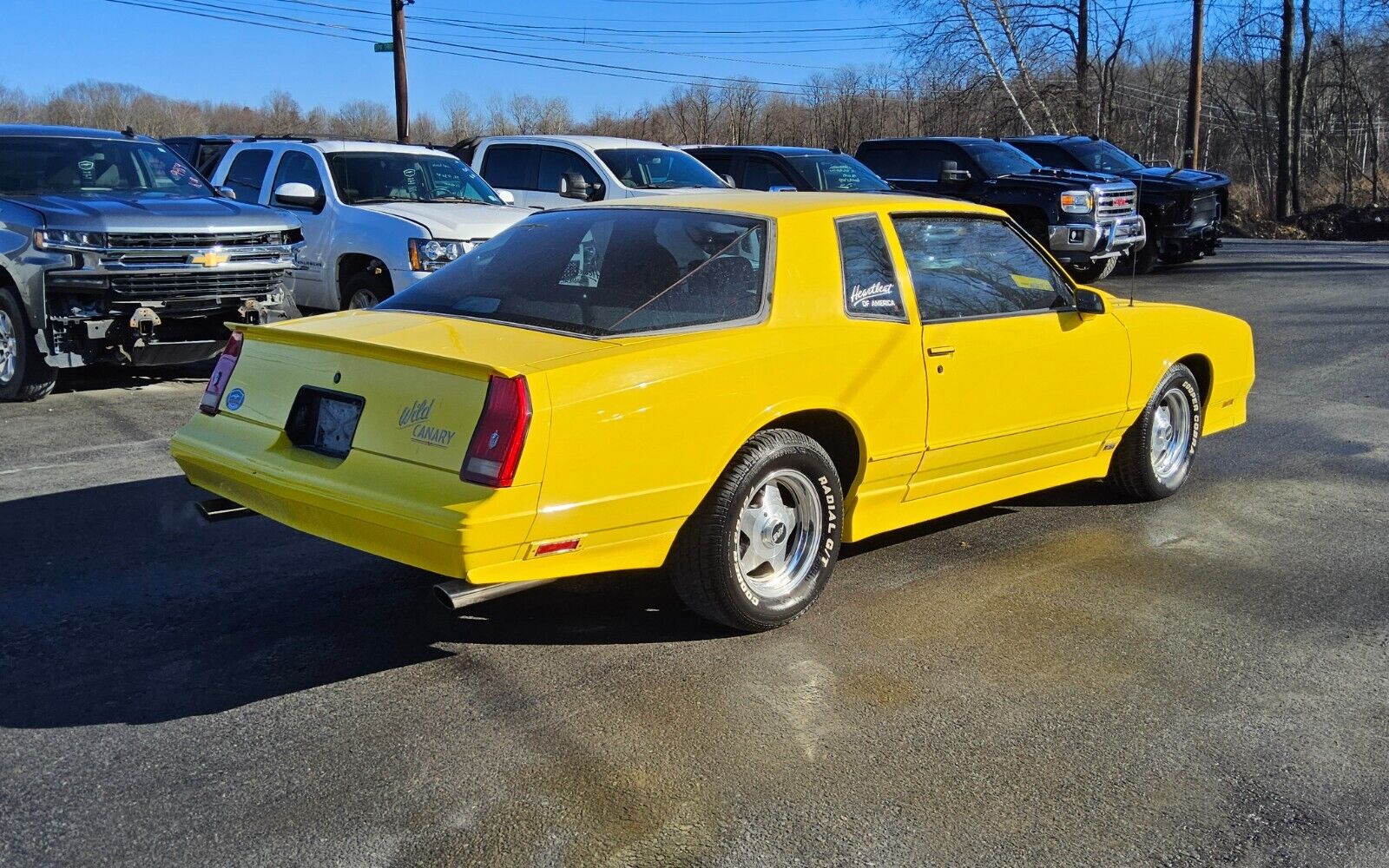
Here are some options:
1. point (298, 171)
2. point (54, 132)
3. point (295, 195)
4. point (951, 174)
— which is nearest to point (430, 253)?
point (295, 195)

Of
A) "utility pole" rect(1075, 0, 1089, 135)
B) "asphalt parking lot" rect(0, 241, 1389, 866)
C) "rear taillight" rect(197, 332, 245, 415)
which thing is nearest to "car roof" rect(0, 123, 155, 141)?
"asphalt parking lot" rect(0, 241, 1389, 866)


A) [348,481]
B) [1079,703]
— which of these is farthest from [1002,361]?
[348,481]

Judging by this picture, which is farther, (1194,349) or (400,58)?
(400,58)

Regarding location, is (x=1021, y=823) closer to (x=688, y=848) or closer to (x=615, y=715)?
(x=688, y=848)

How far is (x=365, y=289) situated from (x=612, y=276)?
6345 millimetres

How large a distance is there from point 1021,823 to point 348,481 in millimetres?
2244

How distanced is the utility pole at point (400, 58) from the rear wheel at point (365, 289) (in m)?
15.2

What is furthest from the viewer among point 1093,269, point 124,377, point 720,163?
point 1093,269

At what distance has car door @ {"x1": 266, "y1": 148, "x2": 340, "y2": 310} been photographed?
11.0 meters

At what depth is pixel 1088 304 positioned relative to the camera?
19.0ft

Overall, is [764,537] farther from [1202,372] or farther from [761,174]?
[761,174]

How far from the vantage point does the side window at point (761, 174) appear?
52.1 feet

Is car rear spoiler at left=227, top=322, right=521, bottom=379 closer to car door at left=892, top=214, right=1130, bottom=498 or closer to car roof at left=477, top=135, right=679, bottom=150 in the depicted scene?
car door at left=892, top=214, right=1130, bottom=498

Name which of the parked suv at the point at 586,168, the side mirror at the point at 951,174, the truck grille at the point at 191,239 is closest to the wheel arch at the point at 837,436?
the truck grille at the point at 191,239
